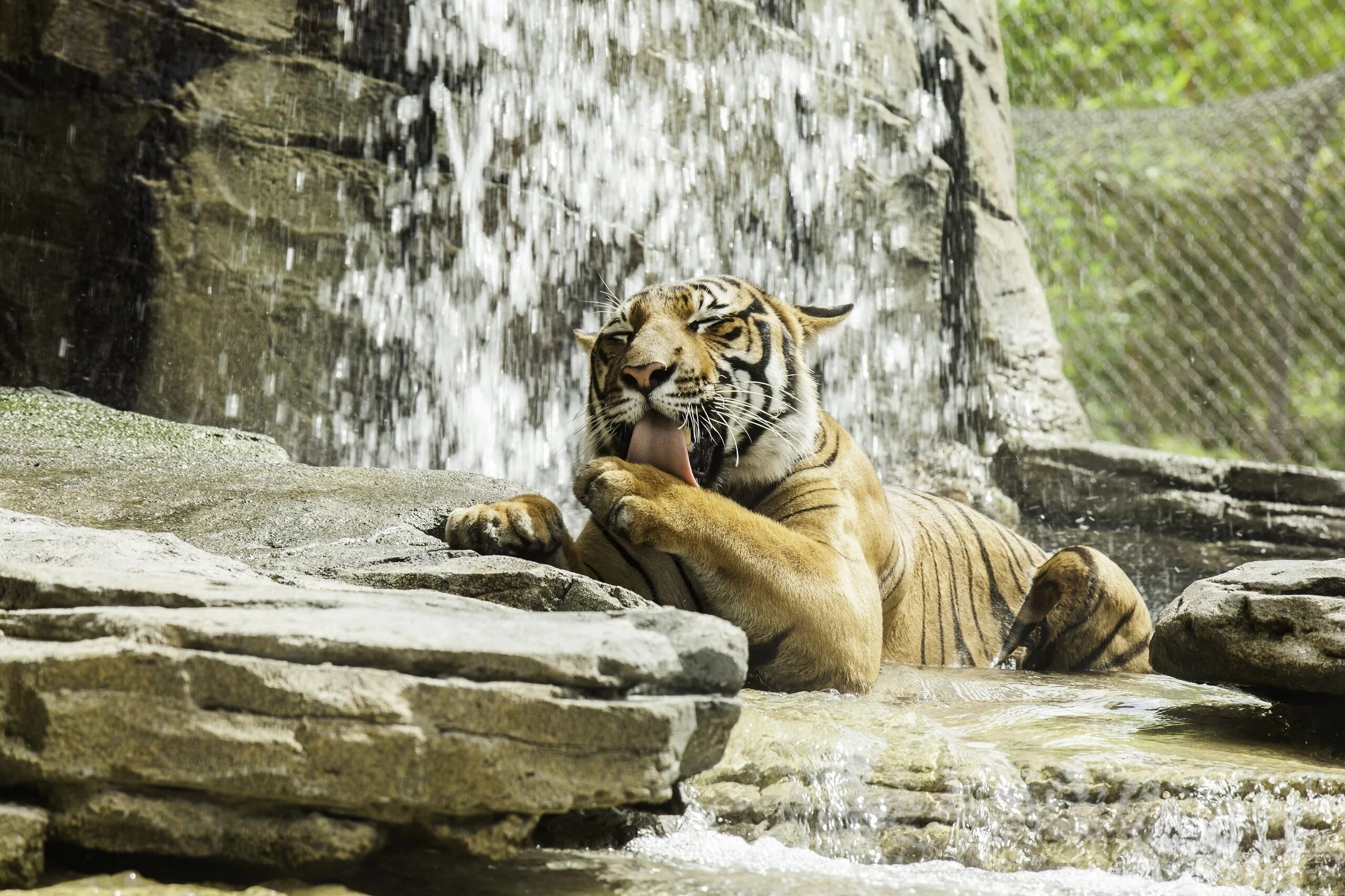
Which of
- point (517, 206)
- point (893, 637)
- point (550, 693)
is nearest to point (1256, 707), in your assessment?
point (893, 637)

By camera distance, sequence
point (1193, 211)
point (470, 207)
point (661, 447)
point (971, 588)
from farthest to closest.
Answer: point (1193, 211)
point (470, 207)
point (971, 588)
point (661, 447)

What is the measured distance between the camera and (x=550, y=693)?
1.43 meters

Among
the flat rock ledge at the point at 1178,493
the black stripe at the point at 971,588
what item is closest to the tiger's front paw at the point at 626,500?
the black stripe at the point at 971,588

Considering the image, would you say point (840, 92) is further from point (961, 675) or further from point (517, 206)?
point (961, 675)

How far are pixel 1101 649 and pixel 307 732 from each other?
2.56 m

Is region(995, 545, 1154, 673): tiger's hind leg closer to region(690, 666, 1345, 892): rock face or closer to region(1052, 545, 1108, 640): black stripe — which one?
region(1052, 545, 1108, 640): black stripe

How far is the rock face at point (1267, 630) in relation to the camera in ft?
7.30

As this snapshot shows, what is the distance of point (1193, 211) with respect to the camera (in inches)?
315

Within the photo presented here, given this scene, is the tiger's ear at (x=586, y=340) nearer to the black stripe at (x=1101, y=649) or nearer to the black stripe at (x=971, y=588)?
the black stripe at (x=971, y=588)

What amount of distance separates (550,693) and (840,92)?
4947 mm

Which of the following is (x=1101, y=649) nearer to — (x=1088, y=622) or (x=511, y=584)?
(x=1088, y=622)

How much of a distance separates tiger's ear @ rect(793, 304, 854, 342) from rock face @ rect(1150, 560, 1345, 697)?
1084 mm

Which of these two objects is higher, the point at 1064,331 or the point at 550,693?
the point at 1064,331

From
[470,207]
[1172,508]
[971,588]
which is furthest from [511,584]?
[1172,508]
